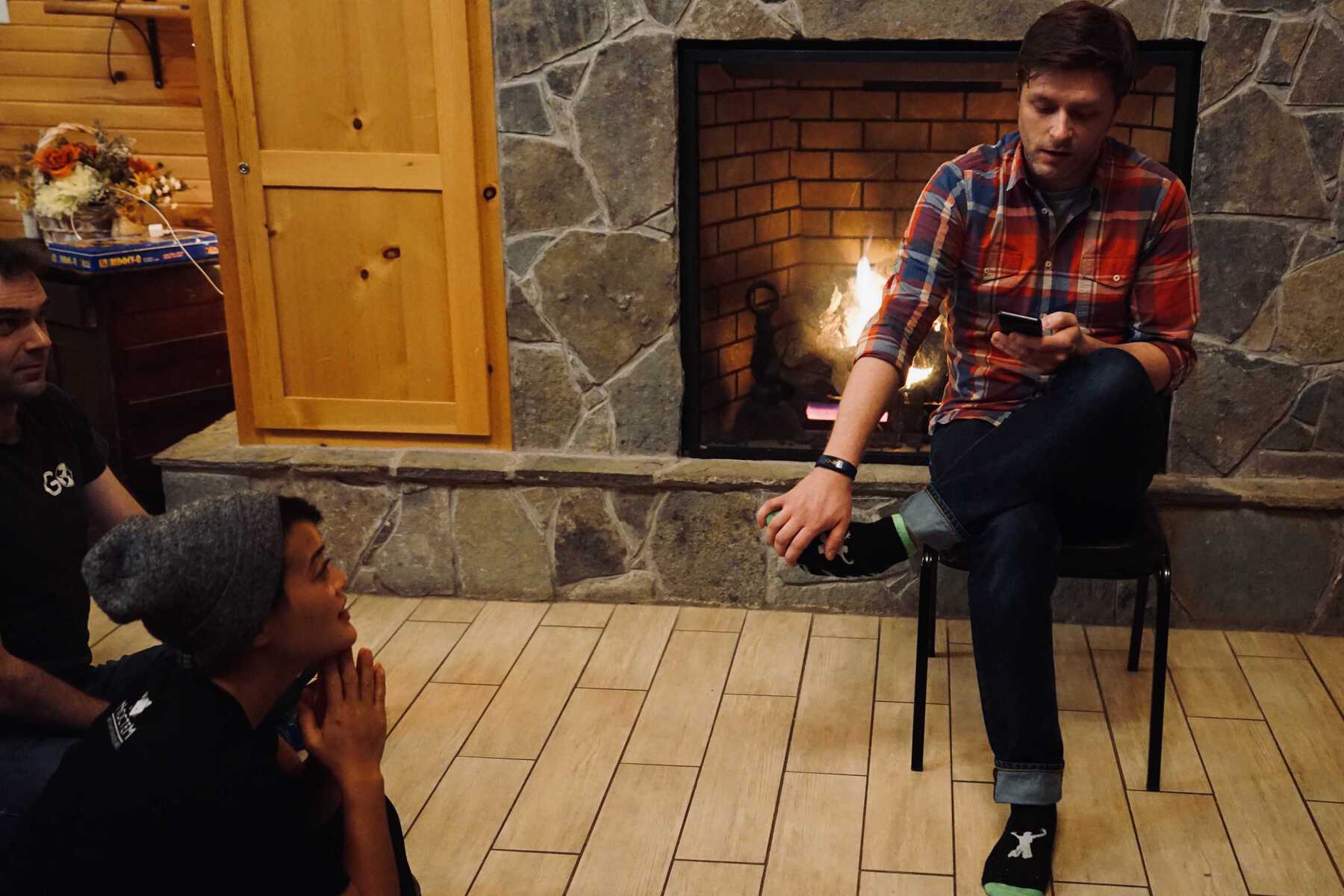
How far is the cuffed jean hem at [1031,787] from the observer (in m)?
2.02

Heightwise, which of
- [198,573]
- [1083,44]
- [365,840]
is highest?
→ [1083,44]

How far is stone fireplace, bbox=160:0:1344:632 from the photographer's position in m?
2.58

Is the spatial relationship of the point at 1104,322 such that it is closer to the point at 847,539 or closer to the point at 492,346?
the point at 847,539

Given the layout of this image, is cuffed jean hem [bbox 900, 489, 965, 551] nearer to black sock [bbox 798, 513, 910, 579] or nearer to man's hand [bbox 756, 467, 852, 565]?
black sock [bbox 798, 513, 910, 579]

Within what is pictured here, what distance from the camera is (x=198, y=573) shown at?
1.33 metres

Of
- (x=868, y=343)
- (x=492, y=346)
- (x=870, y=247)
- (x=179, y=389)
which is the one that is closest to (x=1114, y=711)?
(x=868, y=343)

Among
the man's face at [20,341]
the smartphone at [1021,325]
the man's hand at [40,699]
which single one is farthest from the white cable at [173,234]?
the smartphone at [1021,325]

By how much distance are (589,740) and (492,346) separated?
922 millimetres

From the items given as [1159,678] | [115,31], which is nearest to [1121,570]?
[1159,678]

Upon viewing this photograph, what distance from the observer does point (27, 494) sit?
189 centimetres

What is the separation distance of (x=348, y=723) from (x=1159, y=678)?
1.29 metres

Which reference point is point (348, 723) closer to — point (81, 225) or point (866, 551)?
point (866, 551)

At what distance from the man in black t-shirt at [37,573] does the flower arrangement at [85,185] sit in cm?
147

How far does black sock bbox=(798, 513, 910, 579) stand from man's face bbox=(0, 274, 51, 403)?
1.15 m
